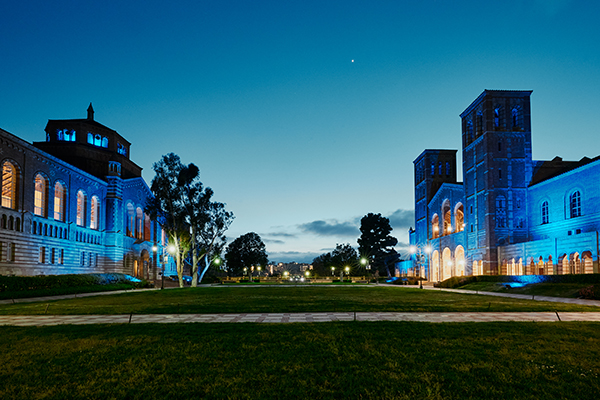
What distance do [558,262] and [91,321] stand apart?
4200 cm

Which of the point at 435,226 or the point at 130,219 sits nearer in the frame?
the point at 130,219

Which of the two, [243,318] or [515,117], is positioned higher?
[515,117]

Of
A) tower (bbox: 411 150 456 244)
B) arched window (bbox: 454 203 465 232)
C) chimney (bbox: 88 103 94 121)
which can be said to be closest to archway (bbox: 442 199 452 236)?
arched window (bbox: 454 203 465 232)

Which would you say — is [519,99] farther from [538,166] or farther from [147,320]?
[147,320]

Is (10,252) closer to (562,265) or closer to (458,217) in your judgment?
(562,265)

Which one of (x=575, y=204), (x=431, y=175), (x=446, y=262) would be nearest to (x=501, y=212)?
(x=575, y=204)

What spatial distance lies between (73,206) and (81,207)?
3503 mm

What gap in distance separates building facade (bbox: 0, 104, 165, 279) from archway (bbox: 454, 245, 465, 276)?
4189 cm

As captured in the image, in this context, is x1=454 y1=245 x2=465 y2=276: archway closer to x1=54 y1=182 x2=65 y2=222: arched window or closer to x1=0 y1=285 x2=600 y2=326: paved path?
x1=0 y1=285 x2=600 y2=326: paved path

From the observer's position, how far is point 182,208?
49.4 metres

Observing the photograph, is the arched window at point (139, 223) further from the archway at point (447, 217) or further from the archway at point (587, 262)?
the archway at point (587, 262)

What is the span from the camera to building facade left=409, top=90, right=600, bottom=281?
4019 centimetres

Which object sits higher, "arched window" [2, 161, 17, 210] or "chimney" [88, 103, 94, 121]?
"chimney" [88, 103, 94, 121]

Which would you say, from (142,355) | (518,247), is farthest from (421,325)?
(518,247)
